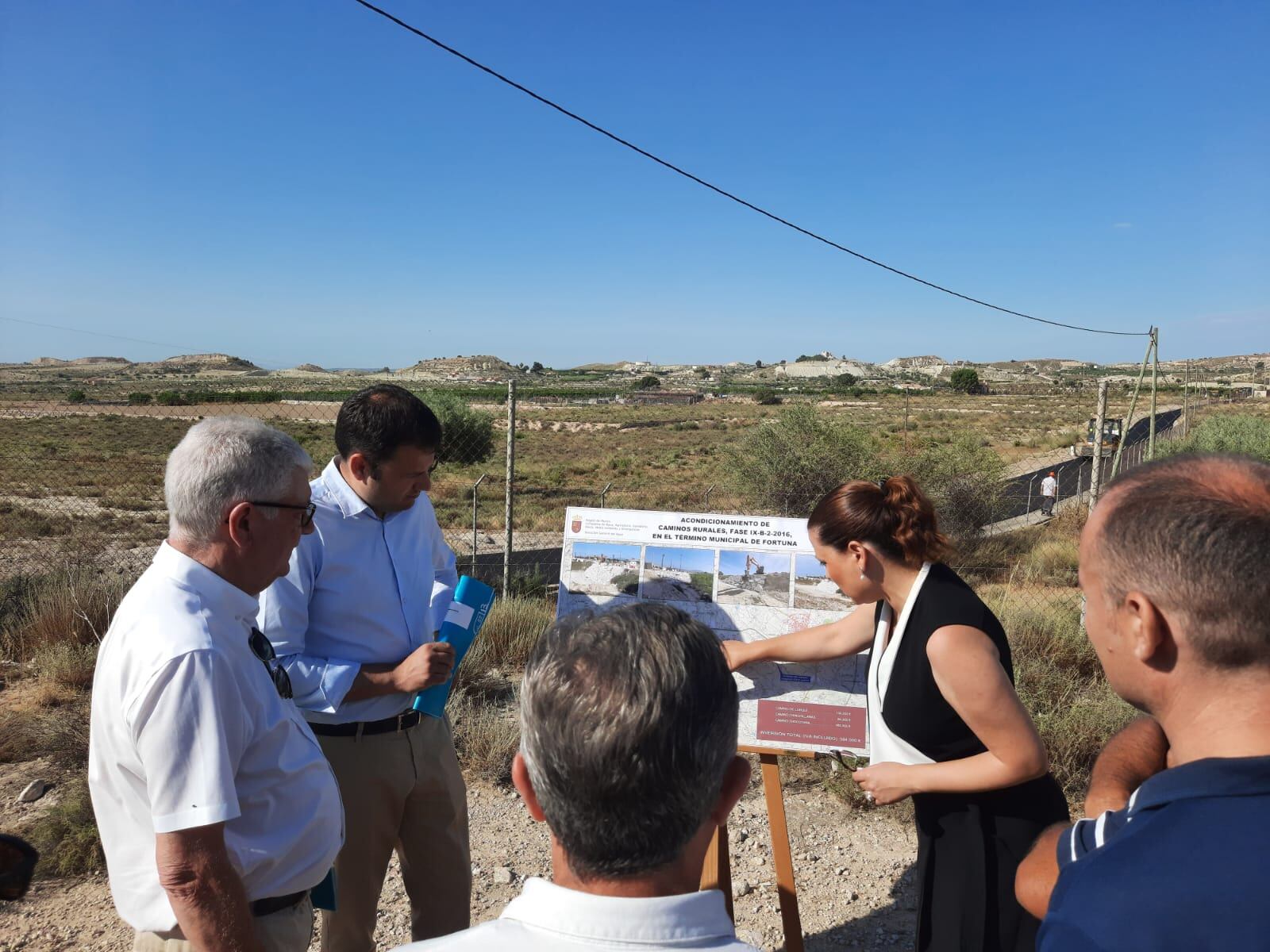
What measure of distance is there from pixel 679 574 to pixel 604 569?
0.33 meters

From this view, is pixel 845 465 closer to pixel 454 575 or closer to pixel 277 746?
pixel 454 575

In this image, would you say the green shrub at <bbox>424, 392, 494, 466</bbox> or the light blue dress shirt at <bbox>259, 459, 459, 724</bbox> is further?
the green shrub at <bbox>424, 392, 494, 466</bbox>

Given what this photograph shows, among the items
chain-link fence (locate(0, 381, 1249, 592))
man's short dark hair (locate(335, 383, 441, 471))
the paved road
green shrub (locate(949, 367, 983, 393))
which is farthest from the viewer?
green shrub (locate(949, 367, 983, 393))

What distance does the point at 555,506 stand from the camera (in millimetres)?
19672

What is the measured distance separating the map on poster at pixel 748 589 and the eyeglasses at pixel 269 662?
121cm

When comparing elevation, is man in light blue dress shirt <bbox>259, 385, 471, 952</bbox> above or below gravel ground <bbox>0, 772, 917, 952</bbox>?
above

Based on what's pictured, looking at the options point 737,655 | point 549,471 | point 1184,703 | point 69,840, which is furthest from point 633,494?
point 1184,703

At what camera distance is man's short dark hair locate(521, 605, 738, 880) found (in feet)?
3.48

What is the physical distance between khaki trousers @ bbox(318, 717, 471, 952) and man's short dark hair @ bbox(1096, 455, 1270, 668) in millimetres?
2156

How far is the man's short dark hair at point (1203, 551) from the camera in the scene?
3.53 ft

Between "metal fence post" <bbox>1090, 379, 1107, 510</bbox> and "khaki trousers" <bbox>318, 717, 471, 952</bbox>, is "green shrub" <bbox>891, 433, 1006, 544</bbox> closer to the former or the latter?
"metal fence post" <bbox>1090, 379, 1107, 510</bbox>

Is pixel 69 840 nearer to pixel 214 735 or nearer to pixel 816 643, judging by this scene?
pixel 214 735

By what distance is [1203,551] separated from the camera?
1096 mm

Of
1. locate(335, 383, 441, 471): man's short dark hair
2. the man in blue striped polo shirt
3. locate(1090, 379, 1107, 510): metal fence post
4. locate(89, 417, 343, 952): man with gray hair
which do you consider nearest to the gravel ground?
locate(89, 417, 343, 952): man with gray hair
